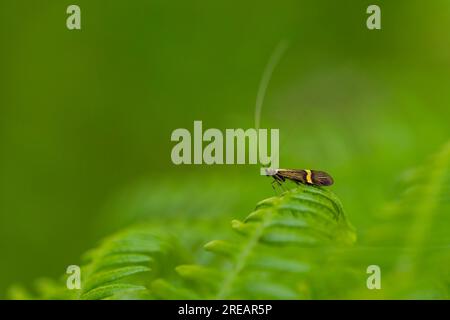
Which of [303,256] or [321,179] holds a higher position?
[321,179]

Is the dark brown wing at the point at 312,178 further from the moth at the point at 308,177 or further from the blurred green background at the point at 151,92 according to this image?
the blurred green background at the point at 151,92

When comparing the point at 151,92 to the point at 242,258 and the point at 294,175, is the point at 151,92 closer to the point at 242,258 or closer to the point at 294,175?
the point at 294,175

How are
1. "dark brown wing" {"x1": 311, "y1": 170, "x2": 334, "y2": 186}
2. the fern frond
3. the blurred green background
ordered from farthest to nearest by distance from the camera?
1. the blurred green background
2. "dark brown wing" {"x1": 311, "y1": 170, "x2": 334, "y2": 186}
3. the fern frond

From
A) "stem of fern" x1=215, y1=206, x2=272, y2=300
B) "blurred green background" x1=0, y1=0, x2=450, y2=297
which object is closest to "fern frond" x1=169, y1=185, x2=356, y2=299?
"stem of fern" x1=215, y1=206, x2=272, y2=300

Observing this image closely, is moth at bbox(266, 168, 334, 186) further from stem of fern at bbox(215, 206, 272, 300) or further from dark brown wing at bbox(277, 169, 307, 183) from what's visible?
stem of fern at bbox(215, 206, 272, 300)

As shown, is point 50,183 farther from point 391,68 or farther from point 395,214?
point 395,214

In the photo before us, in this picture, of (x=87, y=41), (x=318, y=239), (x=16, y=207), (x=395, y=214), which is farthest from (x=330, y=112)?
(x=318, y=239)

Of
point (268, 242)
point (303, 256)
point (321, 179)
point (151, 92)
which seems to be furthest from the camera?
point (151, 92)

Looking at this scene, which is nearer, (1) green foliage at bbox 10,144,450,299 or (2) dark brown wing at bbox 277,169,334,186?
(1) green foliage at bbox 10,144,450,299

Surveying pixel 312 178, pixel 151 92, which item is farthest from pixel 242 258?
pixel 151 92
